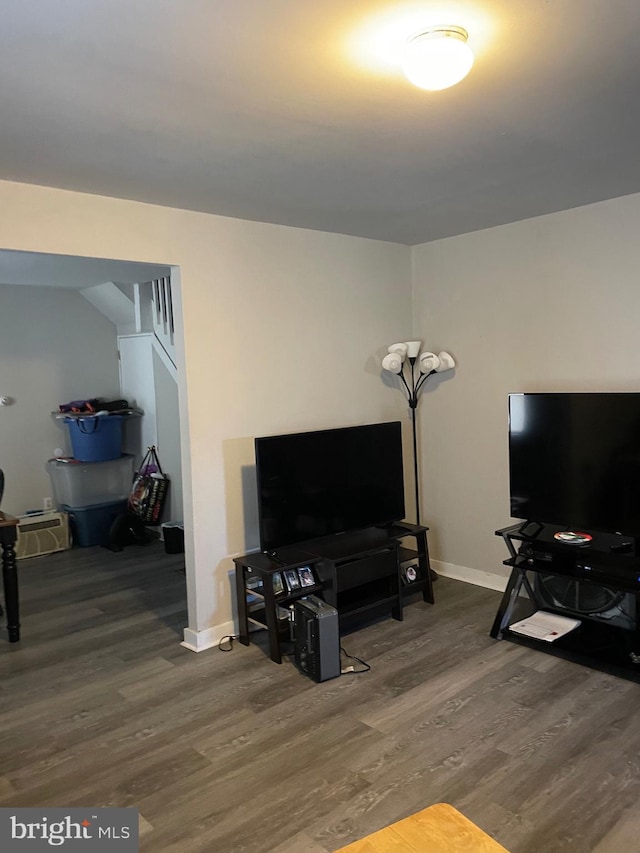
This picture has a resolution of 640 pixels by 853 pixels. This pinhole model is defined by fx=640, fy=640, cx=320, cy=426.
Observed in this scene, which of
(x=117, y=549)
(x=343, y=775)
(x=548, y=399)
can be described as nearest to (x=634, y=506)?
(x=548, y=399)

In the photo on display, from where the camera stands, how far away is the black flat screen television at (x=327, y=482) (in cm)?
347

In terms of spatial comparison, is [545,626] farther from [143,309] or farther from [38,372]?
[38,372]

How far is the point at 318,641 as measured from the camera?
305 centimetres

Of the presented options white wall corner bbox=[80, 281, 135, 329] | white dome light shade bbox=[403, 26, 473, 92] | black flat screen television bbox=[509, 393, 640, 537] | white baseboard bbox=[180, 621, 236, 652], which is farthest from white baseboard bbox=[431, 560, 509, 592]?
white wall corner bbox=[80, 281, 135, 329]

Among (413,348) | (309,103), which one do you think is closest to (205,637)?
(413,348)

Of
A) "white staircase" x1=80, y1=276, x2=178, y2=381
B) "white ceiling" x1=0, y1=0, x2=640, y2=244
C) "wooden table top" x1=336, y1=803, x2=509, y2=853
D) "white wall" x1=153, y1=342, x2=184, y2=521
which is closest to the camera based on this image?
"wooden table top" x1=336, y1=803, x2=509, y2=853

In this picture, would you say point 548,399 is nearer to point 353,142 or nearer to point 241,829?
point 353,142

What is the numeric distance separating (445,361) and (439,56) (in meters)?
2.71

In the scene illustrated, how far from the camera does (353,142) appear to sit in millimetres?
2426

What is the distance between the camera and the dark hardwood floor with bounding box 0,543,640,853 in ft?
7.06

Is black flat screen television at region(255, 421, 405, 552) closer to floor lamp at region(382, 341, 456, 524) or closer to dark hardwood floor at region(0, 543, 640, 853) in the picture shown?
floor lamp at region(382, 341, 456, 524)

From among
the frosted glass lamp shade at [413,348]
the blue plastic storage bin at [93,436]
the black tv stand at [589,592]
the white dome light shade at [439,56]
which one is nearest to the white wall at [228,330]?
the frosted glass lamp shade at [413,348]

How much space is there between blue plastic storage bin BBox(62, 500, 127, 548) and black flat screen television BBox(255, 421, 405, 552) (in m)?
2.75

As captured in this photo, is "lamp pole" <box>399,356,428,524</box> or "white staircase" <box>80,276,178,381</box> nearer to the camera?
"lamp pole" <box>399,356,428,524</box>
